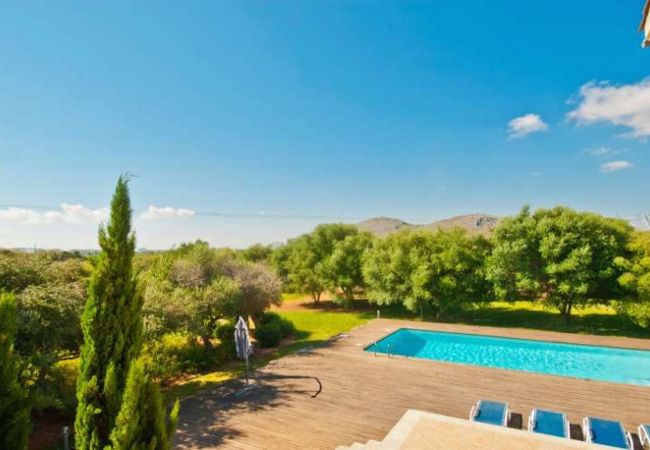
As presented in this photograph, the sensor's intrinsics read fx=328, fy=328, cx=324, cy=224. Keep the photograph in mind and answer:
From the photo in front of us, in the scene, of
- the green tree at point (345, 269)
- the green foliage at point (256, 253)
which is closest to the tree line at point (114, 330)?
the green tree at point (345, 269)

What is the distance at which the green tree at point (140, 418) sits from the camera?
13.4 feet

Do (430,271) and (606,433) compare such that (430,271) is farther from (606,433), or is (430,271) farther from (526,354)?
(606,433)

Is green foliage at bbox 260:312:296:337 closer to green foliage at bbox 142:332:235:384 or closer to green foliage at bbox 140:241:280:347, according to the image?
green foliage at bbox 140:241:280:347

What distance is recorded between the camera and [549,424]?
794 cm

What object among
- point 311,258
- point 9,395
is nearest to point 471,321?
point 311,258

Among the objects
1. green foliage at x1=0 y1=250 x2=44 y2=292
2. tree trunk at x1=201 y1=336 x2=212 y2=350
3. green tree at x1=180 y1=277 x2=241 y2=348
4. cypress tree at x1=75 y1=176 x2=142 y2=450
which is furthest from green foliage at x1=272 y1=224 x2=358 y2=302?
cypress tree at x1=75 y1=176 x2=142 y2=450

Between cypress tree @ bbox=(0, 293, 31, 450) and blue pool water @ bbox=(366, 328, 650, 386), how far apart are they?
42.9ft

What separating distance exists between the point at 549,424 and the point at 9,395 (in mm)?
10543

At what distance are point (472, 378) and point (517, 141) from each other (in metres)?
18.4

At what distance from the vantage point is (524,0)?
41.0 ft

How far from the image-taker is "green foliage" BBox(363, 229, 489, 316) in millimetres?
20922

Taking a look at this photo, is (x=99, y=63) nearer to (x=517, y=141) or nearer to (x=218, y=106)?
(x=218, y=106)

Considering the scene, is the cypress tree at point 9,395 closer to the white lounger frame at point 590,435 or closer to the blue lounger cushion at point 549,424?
the blue lounger cushion at point 549,424

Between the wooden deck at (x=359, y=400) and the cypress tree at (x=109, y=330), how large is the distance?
4.07 meters
